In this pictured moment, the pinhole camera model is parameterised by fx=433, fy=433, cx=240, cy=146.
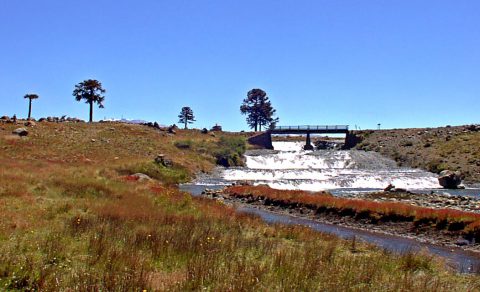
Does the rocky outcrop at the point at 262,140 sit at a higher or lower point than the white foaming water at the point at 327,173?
higher

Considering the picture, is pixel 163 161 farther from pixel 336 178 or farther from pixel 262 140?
pixel 262 140

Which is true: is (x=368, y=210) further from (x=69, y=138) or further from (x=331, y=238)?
(x=69, y=138)

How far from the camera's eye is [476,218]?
825 inches

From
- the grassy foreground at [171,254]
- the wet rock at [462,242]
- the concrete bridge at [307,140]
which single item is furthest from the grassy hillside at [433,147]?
the grassy foreground at [171,254]

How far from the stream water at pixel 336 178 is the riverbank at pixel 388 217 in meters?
1.33

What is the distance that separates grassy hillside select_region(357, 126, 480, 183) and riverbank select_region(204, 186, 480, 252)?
30.9 meters

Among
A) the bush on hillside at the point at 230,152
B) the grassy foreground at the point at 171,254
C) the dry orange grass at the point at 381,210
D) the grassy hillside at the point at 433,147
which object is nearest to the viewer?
the grassy foreground at the point at 171,254

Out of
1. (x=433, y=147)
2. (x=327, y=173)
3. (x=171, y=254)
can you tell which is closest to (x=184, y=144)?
(x=327, y=173)

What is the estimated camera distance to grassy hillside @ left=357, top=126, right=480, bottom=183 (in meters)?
62.5

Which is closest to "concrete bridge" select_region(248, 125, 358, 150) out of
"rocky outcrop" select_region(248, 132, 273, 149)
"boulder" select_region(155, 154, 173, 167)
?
"rocky outcrop" select_region(248, 132, 273, 149)

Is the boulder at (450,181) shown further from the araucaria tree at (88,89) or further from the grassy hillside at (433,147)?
the araucaria tree at (88,89)

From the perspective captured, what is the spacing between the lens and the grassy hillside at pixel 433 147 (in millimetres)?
62500

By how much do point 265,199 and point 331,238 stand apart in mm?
17470

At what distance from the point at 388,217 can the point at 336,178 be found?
27175 mm
